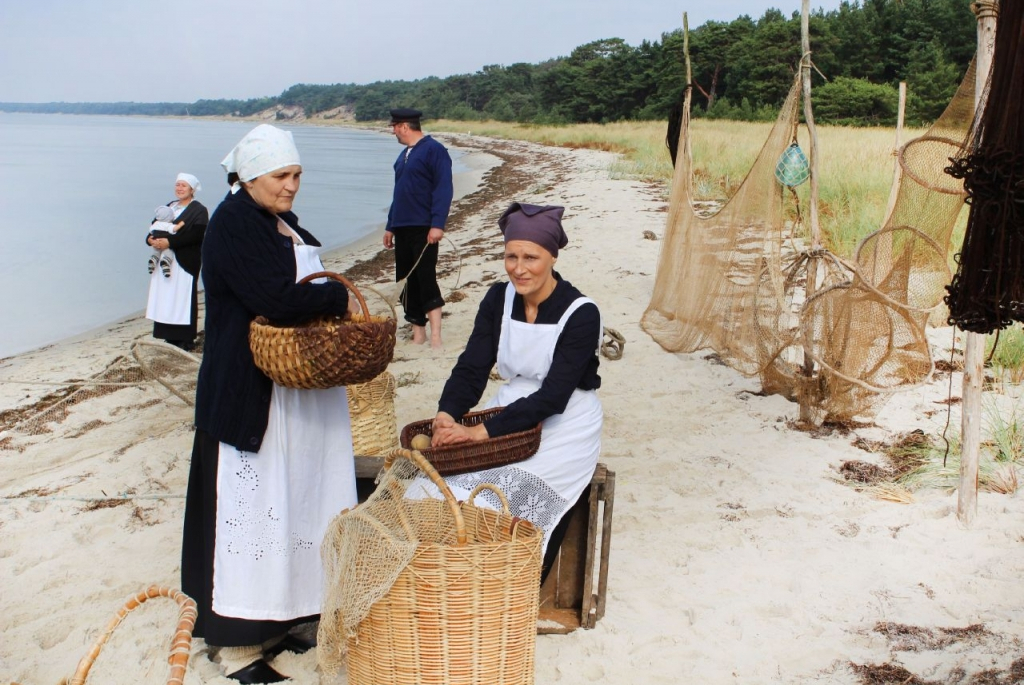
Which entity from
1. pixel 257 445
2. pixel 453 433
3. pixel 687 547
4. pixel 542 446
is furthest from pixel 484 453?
pixel 687 547

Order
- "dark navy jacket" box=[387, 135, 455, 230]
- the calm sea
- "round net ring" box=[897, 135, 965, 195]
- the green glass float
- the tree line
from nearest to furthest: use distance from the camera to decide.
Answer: "round net ring" box=[897, 135, 965, 195], the green glass float, "dark navy jacket" box=[387, 135, 455, 230], the calm sea, the tree line

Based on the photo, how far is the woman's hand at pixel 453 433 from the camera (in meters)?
2.90

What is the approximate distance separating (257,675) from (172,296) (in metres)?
4.79

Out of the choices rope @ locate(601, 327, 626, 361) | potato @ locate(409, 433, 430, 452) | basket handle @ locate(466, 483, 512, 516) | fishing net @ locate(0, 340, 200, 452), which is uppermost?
potato @ locate(409, 433, 430, 452)

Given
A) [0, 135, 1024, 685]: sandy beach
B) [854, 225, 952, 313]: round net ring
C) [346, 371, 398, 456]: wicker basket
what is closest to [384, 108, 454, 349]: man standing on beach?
[0, 135, 1024, 685]: sandy beach

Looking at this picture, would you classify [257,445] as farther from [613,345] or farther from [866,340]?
[613,345]

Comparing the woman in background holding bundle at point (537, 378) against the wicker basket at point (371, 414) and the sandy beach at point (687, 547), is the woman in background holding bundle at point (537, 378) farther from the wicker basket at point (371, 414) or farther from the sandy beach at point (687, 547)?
the wicker basket at point (371, 414)

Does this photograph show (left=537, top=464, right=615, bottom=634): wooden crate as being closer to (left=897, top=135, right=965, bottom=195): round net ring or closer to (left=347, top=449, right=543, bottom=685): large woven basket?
(left=347, top=449, right=543, bottom=685): large woven basket

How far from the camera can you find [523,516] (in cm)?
285

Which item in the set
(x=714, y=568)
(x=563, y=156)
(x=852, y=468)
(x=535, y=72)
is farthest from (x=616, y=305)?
(x=535, y=72)

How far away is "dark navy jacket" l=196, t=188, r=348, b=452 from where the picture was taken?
271 centimetres

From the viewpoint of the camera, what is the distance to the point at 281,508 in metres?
2.88

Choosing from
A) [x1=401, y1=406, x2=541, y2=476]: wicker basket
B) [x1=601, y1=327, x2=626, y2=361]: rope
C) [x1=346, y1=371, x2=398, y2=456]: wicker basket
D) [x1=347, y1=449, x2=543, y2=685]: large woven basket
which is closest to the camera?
[x1=347, y1=449, x2=543, y2=685]: large woven basket

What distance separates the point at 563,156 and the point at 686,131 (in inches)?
908
